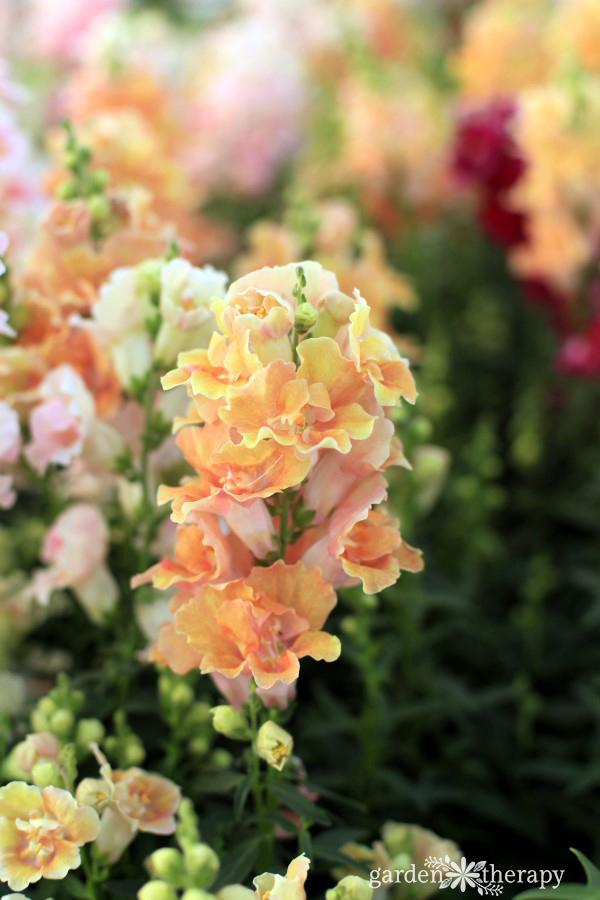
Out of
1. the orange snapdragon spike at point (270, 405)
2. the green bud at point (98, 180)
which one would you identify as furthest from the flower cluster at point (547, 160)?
the orange snapdragon spike at point (270, 405)

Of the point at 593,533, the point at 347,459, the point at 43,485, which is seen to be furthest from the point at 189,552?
the point at 593,533

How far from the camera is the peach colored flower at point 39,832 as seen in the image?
0.53 m

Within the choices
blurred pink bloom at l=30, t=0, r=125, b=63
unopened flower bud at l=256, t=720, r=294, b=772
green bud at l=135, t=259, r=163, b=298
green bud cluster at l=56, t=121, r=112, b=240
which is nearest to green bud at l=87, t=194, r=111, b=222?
green bud cluster at l=56, t=121, r=112, b=240

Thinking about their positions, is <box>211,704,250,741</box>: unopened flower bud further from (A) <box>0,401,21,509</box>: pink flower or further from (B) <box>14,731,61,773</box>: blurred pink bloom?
(A) <box>0,401,21,509</box>: pink flower

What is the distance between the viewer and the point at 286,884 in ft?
1.61

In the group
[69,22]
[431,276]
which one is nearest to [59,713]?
[431,276]

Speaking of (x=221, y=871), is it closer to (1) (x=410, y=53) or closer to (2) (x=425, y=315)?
(2) (x=425, y=315)

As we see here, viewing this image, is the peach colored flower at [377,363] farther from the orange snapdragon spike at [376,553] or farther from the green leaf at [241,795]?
the green leaf at [241,795]

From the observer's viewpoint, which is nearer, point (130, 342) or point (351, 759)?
point (130, 342)

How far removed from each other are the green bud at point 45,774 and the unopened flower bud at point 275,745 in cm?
13

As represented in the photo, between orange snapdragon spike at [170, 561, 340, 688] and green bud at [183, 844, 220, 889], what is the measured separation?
94 millimetres

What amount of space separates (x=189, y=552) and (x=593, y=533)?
800 mm

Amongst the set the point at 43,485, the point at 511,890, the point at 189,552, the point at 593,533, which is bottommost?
the point at 593,533

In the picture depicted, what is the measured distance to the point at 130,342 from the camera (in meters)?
0.72
